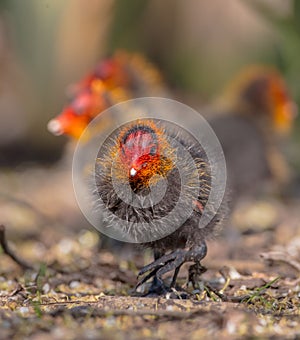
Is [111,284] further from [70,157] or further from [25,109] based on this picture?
[25,109]

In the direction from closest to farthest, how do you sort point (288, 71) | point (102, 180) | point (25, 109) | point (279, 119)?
1. point (102, 180)
2. point (279, 119)
3. point (288, 71)
4. point (25, 109)

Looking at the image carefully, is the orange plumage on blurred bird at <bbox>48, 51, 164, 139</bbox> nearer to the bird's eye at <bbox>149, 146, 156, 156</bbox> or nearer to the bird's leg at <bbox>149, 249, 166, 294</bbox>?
the bird's leg at <bbox>149, 249, 166, 294</bbox>

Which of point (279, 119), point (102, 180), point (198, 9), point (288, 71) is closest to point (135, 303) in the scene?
point (102, 180)

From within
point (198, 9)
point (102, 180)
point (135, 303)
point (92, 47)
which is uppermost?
point (198, 9)

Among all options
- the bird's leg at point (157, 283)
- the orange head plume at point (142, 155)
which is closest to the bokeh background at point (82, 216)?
the bird's leg at point (157, 283)

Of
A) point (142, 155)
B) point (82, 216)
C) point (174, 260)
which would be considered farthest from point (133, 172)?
point (82, 216)
